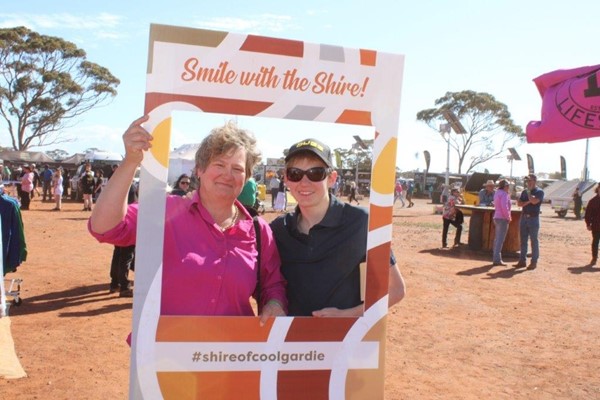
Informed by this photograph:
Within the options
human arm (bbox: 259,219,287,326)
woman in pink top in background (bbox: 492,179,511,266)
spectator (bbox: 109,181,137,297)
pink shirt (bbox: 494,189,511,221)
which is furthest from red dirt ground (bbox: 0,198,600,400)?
human arm (bbox: 259,219,287,326)

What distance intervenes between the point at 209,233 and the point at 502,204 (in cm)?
1091

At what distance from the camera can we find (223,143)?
6.82 ft

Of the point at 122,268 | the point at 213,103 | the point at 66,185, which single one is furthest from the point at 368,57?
the point at 66,185

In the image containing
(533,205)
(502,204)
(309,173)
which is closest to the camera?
(309,173)

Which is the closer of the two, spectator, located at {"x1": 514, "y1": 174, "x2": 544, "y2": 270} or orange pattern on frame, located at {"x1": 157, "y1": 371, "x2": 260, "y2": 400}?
orange pattern on frame, located at {"x1": 157, "y1": 371, "x2": 260, "y2": 400}

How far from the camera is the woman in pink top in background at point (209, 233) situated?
1949 mm

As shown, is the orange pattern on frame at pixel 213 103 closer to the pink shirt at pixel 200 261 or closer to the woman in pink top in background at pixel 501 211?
the pink shirt at pixel 200 261

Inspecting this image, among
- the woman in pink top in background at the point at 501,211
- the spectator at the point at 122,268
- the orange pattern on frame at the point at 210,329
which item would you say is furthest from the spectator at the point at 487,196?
the orange pattern on frame at the point at 210,329

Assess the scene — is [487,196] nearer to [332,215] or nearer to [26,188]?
[332,215]

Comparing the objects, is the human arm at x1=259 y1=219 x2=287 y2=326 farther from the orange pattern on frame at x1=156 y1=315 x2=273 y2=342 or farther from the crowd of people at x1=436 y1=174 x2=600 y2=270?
the crowd of people at x1=436 y1=174 x2=600 y2=270

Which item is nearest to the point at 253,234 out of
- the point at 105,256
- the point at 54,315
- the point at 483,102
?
the point at 54,315

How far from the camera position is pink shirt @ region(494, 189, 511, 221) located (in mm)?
11852

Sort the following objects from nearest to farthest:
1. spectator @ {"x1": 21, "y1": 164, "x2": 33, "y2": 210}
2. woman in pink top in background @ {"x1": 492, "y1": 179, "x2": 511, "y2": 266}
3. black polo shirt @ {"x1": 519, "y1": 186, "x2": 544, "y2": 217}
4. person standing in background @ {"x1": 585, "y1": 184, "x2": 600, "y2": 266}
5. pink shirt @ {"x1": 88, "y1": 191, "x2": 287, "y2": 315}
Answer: pink shirt @ {"x1": 88, "y1": 191, "x2": 287, "y2": 315} → black polo shirt @ {"x1": 519, "y1": 186, "x2": 544, "y2": 217} → woman in pink top in background @ {"x1": 492, "y1": 179, "x2": 511, "y2": 266} → person standing in background @ {"x1": 585, "y1": 184, "x2": 600, "y2": 266} → spectator @ {"x1": 21, "y1": 164, "x2": 33, "y2": 210}

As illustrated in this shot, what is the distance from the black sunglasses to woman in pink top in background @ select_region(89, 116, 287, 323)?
0.16 m
